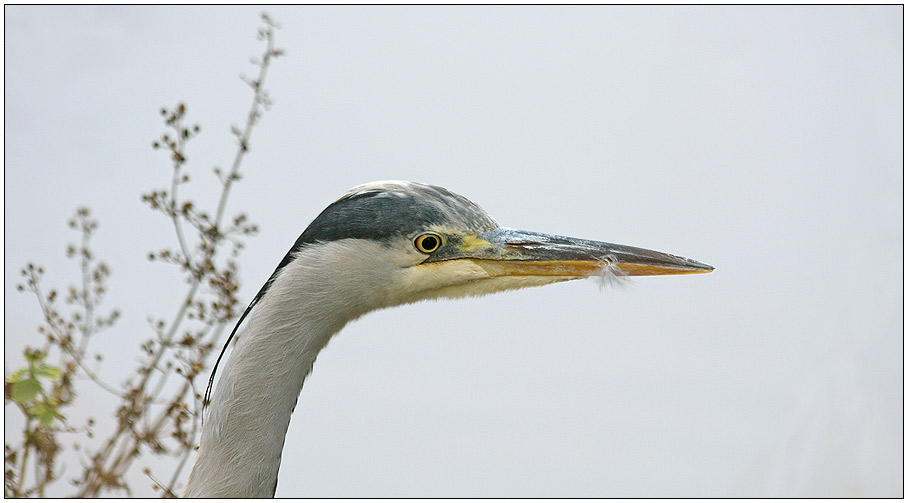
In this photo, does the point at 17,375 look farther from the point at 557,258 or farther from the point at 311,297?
the point at 557,258

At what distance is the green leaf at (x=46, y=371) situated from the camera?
124 cm

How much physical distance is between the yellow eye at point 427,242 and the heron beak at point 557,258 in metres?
0.05

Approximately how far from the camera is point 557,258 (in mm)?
1115

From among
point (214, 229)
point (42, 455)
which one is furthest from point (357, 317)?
point (42, 455)

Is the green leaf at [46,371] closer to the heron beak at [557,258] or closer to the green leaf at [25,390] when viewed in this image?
the green leaf at [25,390]

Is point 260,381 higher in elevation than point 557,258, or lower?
lower

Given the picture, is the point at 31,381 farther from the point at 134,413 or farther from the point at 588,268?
the point at 588,268

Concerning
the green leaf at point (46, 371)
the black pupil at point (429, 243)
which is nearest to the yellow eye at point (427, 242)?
the black pupil at point (429, 243)

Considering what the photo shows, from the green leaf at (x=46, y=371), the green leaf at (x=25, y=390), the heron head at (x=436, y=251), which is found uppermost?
the heron head at (x=436, y=251)

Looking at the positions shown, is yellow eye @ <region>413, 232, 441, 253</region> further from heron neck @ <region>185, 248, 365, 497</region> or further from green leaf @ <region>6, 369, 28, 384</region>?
green leaf @ <region>6, 369, 28, 384</region>

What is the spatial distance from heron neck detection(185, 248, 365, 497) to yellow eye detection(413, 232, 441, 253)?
0.12m

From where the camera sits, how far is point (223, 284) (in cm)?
140

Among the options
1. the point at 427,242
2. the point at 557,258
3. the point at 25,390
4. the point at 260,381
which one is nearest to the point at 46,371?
the point at 25,390

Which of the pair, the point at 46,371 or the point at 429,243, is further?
the point at 46,371
